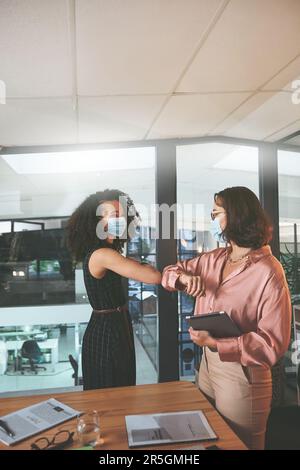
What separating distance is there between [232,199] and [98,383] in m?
1.25

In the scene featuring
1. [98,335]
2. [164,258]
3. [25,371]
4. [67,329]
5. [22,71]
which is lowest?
[25,371]

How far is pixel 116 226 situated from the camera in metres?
2.30

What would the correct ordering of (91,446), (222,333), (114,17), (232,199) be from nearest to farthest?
(91,446), (114,17), (222,333), (232,199)

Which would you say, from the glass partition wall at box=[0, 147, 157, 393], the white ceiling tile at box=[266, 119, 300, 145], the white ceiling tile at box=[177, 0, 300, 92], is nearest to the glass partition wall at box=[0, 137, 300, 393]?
the glass partition wall at box=[0, 147, 157, 393]

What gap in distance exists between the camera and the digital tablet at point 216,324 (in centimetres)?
158

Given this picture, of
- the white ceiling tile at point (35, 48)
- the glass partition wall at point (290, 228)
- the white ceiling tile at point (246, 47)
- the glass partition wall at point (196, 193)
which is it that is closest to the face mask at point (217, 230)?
the white ceiling tile at point (246, 47)

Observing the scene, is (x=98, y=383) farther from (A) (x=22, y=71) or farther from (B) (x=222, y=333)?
(A) (x=22, y=71)

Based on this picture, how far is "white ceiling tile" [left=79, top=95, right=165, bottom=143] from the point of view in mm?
2416

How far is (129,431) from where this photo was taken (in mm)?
1279

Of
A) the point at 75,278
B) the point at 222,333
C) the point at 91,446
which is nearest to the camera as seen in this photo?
the point at 91,446

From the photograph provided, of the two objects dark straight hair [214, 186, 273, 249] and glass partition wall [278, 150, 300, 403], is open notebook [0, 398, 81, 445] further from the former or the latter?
glass partition wall [278, 150, 300, 403]

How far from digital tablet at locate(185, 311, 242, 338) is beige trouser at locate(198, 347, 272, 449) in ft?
0.43

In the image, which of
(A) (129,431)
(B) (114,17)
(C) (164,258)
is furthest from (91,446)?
(C) (164,258)

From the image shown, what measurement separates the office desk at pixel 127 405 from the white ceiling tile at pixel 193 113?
1738 mm
